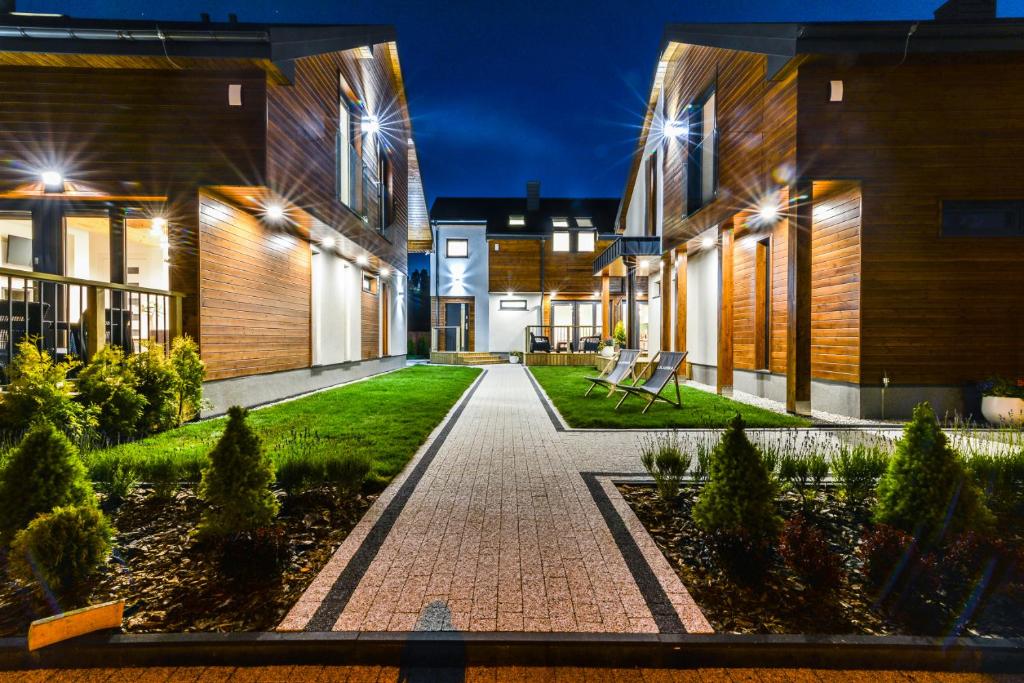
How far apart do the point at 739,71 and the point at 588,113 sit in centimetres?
6706

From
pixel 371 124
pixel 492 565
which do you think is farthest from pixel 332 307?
pixel 492 565

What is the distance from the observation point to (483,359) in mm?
21984

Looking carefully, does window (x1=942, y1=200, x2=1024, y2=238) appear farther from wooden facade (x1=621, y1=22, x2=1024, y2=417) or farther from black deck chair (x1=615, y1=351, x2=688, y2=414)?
black deck chair (x1=615, y1=351, x2=688, y2=414)

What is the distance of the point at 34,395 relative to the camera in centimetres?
463

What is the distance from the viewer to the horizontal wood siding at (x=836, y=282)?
24.0 feet

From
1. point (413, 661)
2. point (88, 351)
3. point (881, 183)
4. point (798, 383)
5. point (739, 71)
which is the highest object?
point (739, 71)

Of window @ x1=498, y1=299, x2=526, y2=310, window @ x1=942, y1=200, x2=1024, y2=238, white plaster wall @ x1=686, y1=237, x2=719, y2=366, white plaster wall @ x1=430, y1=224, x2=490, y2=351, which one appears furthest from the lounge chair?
white plaster wall @ x1=430, y1=224, x2=490, y2=351

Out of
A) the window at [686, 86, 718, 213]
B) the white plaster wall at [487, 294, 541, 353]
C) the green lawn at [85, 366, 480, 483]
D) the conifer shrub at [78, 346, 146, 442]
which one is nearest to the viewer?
the green lawn at [85, 366, 480, 483]

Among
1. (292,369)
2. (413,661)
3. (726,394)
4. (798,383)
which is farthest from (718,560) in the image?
(292,369)

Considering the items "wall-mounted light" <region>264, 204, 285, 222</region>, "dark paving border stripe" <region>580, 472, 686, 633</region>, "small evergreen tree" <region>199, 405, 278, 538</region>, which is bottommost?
"dark paving border stripe" <region>580, 472, 686, 633</region>

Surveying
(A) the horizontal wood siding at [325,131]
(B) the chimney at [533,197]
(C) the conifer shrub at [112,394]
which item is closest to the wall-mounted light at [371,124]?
(A) the horizontal wood siding at [325,131]

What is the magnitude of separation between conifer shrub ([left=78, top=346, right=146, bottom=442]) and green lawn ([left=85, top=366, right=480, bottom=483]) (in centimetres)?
27

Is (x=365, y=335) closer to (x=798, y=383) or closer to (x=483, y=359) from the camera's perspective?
(x=483, y=359)

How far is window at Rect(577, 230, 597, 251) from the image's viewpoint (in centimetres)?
2455
